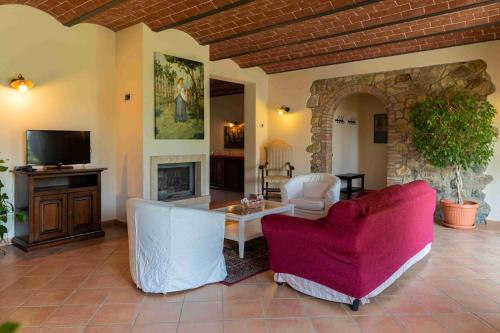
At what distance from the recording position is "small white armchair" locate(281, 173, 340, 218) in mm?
5125

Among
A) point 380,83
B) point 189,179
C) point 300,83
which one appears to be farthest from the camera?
point 300,83

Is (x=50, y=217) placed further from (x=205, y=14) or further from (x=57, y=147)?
(x=205, y=14)

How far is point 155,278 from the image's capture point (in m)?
3.01

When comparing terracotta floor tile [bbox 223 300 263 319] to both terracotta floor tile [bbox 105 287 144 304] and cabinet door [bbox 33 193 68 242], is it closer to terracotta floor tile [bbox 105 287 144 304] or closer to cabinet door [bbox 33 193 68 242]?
terracotta floor tile [bbox 105 287 144 304]

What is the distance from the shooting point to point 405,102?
20.7 feet

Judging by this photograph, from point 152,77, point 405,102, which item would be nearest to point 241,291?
point 152,77

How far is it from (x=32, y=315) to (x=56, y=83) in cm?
335

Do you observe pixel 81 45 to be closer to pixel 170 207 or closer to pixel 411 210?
pixel 170 207

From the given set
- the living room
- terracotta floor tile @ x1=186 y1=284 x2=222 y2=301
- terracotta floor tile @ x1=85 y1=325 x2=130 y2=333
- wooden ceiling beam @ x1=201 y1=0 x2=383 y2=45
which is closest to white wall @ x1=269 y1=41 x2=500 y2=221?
the living room

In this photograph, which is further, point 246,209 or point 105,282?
point 246,209

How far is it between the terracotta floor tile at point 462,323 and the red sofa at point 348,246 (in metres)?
0.49

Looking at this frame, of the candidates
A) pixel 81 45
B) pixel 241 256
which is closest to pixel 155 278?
pixel 241 256

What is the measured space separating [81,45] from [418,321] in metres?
5.32

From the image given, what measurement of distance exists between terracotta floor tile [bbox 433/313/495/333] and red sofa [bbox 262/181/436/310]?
0.49 metres
